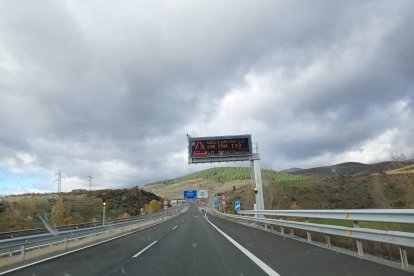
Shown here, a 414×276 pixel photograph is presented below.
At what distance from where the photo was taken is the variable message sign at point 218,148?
37062 mm

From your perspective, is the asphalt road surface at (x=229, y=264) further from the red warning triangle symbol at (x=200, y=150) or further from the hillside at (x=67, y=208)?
the hillside at (x=67, y=208)

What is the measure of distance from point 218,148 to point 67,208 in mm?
39951

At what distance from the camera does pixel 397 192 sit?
66625 millimetres

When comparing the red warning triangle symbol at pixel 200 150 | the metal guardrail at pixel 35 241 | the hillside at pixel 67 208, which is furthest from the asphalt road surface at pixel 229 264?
the hillside at pixel 67 208

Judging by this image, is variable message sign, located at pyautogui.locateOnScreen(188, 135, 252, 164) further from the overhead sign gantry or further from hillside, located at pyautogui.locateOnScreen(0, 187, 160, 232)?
hillside, located at pyautogui.locateOnScreen(0, 187, 160, 232)

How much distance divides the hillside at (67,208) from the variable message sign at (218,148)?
24.1 metres

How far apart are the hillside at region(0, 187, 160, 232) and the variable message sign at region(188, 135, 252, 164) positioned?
950 inches

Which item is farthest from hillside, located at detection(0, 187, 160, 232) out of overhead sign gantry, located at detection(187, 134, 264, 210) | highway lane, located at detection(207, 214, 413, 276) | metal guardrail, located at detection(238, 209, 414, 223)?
metal guardrail, located at detection(238, 209, 414, 223)

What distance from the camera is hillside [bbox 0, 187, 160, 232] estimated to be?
168 ft

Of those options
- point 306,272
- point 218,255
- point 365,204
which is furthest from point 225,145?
point 365,204

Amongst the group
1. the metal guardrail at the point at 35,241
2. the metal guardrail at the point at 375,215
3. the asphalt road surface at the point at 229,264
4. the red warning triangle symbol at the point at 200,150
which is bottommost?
the asphalt road surface at the point at 229,264

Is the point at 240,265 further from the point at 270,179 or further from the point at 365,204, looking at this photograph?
the point at 365,204

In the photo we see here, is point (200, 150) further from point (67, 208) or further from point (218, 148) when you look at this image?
point (67, 208)

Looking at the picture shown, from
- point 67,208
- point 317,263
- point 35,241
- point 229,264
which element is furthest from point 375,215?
point 67,208
